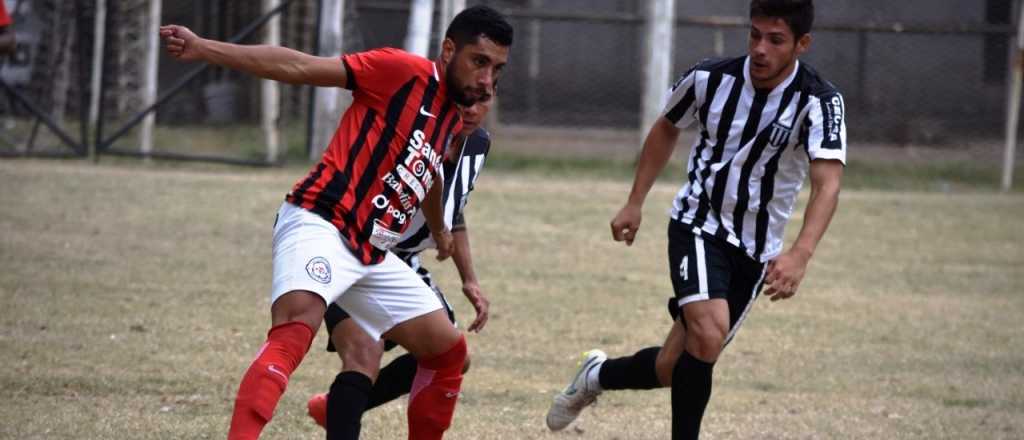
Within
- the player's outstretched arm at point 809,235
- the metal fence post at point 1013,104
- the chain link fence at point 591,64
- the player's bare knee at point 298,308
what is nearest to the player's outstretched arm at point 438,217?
the player's bare knee at point 298,308

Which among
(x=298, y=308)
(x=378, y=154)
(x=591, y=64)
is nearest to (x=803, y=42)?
(x=378, y=154)

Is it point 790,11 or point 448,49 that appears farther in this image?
point 790,11

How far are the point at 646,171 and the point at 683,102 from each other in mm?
331

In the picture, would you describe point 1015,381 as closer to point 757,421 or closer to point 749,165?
point 757,421

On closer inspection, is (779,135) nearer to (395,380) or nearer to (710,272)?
(710,272)

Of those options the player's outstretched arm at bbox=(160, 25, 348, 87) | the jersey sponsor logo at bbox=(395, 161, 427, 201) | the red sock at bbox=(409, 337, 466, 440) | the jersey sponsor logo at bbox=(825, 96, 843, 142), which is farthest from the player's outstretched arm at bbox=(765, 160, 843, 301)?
the player's outstretched arm at bbox=(160, 25, 348, 87)

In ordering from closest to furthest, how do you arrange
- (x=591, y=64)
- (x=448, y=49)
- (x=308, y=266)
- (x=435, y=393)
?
(x=308, y=266)
(x=448, y=49)
(x=435, y=393)
(x=591, y=64)

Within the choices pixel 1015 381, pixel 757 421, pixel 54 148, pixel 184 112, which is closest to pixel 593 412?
pixel 757 421

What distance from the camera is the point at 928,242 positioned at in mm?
12078

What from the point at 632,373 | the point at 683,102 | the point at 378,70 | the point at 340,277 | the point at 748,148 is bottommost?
the point at 632,373

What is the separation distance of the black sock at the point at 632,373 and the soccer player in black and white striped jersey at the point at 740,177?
0.22 feet

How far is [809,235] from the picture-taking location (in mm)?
4828

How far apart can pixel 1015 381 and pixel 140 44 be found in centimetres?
1252

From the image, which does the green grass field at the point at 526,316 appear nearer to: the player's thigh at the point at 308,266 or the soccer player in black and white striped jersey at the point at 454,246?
the soccer player in black and white striped jersey at the point at 454,246
